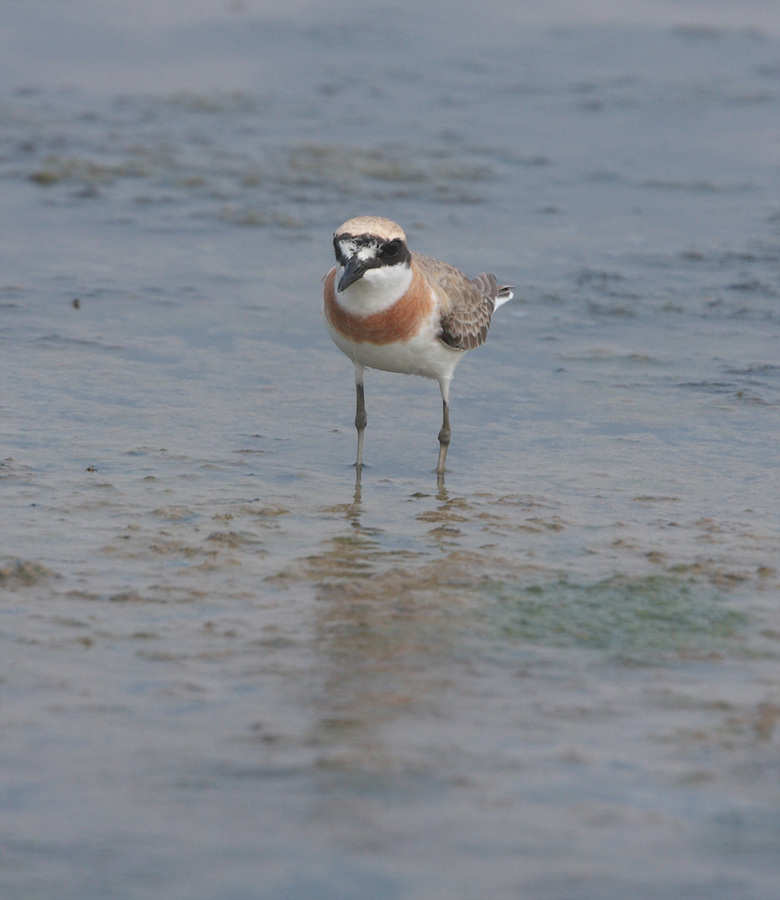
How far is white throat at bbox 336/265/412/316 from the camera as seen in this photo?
735 centimetres

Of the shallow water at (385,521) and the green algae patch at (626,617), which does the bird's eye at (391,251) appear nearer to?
the shallow water at (385,521)

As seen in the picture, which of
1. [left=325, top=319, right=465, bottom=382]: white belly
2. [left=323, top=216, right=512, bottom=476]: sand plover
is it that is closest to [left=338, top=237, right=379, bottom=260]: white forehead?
[left=323, top=216, right=512, bottom=476]: sand plover

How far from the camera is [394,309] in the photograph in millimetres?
7570

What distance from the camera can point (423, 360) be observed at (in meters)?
7.97

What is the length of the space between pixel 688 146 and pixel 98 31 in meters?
9.93

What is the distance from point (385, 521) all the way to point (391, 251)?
4.87 feet

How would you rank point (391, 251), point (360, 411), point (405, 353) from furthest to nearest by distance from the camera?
point (360, 411) → point (405, 353) → point (391, 251)

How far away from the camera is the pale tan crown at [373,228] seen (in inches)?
Result: 284

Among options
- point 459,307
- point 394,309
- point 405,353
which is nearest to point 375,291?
point 394,309

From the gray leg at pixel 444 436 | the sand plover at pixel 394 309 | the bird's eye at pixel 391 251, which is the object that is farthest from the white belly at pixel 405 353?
the bird's eye at pixel 391 251

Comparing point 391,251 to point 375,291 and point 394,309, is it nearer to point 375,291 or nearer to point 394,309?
point 375,291

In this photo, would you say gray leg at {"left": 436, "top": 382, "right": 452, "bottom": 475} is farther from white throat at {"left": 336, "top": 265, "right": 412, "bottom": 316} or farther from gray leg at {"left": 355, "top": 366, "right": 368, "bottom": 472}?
white throat at {"left": 336, "top": 265, "right": 412, "bottom": 316}

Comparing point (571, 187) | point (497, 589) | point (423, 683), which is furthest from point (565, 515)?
point (571, 187)

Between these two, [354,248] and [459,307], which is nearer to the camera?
[354,248]
